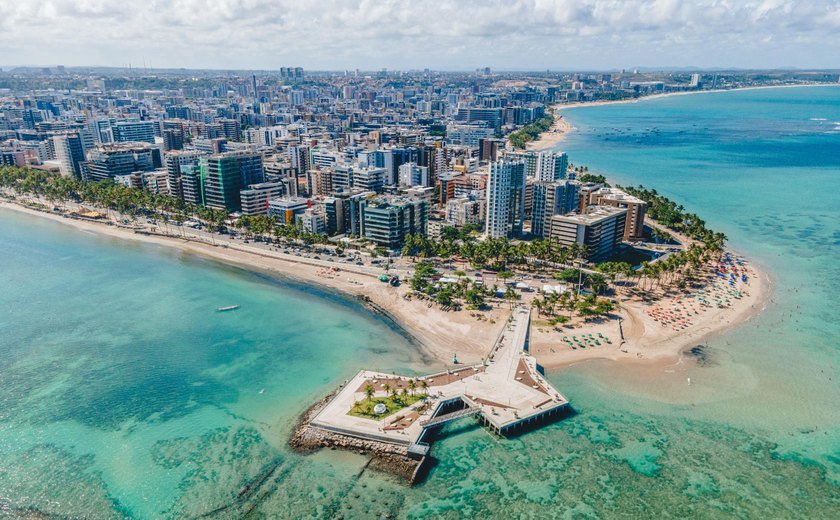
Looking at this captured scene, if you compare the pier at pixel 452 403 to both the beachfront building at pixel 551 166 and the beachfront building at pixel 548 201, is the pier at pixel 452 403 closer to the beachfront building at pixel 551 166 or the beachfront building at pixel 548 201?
the beachfront building at pixel 548 201

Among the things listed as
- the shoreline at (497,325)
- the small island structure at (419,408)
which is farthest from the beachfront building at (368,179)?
the small island structure at (419,408)

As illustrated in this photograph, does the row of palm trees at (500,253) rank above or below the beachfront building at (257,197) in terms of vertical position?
below

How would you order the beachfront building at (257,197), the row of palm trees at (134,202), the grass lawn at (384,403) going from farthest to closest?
1. the beachfront building at (257,197)
2. the row of palm trees at (134,202)
3. the grass lawn at (384,403)

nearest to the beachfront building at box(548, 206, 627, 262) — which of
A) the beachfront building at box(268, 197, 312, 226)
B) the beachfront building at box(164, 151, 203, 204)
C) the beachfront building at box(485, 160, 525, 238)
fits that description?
the beachfront building at box(485, 160, 525, 238)

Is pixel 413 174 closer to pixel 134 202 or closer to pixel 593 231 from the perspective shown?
pixel 593 231

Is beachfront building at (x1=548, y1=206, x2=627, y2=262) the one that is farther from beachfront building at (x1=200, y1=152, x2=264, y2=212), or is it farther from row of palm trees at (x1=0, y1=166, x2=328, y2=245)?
beachfront building at (x1=200, y1=152, x2=264, y2=212)

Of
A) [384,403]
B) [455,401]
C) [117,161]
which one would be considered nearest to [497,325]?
[455,401]

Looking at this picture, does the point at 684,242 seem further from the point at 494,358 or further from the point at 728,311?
the point at 494,358

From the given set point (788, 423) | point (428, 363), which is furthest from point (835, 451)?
point (428, 363)
